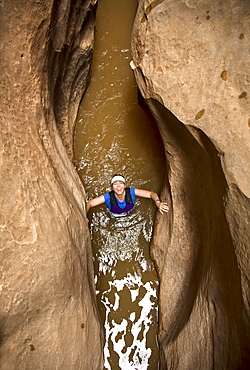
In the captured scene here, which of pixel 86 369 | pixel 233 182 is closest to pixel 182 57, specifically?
pixel 233 182

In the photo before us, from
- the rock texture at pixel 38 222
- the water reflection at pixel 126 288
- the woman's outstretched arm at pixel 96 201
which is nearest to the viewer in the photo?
the rock texture at pixel 38 222

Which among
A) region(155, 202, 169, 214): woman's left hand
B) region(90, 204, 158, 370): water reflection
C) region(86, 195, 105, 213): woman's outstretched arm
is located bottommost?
region(90, 204, 158, 370): water reflection

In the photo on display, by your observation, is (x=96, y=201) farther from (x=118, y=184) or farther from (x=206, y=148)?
(x=206, y=148)

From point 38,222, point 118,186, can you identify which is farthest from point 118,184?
point 38,222

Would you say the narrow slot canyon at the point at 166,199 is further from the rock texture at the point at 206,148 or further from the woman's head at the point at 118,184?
the woman's head at the point at 118,184

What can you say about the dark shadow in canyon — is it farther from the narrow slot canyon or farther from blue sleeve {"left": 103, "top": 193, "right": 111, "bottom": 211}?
blue sleeve {"left": 103, "top": 193, "right": 111, "bottom": 211}

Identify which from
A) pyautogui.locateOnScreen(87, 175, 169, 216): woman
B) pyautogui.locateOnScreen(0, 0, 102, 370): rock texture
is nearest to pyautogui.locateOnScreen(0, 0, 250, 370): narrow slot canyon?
pyautogui.locateOnScreen(0, 0, 102, 370): rock texture

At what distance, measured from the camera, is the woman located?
2967 mm

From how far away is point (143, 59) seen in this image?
2318 mm

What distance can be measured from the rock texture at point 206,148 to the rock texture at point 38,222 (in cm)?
77

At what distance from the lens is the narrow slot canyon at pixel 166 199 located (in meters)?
1.78

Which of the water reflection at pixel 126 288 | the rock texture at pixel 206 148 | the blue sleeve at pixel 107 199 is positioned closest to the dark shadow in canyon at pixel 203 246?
the rock texture at pixel 206 148

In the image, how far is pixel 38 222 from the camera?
1.88m

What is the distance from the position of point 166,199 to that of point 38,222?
152 centimetres
